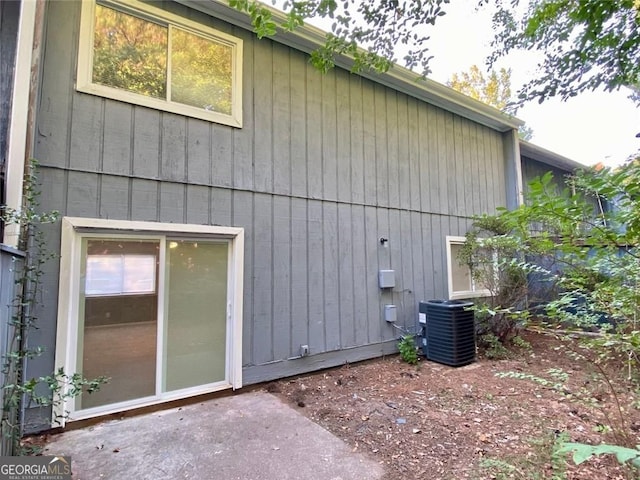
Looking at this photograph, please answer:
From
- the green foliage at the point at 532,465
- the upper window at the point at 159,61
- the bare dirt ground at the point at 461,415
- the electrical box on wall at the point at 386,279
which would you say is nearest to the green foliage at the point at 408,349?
the bare dirt ground at the point at 461,415

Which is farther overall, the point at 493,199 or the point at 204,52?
the point at 493,199

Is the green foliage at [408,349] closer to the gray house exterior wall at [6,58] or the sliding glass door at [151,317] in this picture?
the sliding glass door at [151,317]

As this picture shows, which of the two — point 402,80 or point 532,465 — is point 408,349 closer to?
point 532,465

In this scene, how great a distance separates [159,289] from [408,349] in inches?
144

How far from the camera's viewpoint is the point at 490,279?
5.89 meters

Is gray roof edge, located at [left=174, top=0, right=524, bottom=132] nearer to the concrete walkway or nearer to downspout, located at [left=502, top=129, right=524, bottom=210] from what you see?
downspout, located at [left=502, top=129, right=524, bottom=210]

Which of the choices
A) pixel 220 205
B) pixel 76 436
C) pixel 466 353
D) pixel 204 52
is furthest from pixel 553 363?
pixel 204 52

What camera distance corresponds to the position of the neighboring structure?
10.9 ft

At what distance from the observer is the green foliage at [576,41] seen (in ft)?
9.40

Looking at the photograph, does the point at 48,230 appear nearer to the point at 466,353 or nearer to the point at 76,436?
the point at 76,436

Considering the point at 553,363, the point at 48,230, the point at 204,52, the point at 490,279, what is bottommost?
the point at 553,363

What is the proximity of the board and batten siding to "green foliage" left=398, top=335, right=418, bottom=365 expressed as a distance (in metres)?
0.20

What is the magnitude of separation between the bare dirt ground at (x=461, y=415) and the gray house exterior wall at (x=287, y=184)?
65cm

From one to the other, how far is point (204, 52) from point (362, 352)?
14.9ft
